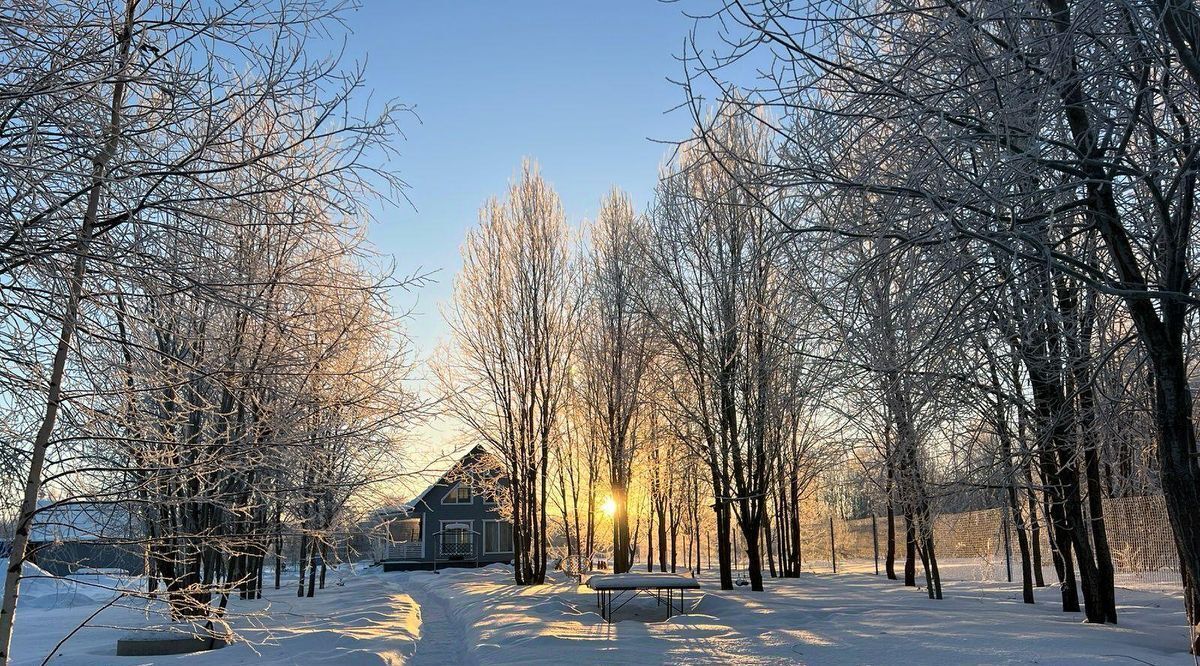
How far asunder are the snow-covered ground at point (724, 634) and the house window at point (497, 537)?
2800 centimetres

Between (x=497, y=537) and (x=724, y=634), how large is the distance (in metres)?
35.8

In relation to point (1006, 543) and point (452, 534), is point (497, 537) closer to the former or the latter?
point (452, 534)

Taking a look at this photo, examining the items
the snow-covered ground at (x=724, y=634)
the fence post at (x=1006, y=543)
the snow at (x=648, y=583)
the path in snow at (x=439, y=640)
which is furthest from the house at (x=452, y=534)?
the snow at (x=648, y=583)

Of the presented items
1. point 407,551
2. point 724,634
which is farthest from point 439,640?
point 407,551

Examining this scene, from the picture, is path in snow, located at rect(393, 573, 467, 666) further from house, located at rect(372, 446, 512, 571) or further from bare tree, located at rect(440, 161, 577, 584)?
house, located at rect(372, 446, 512, 571)

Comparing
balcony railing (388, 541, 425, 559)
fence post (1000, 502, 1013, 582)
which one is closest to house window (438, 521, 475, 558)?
balcony railing (388, 541, 425, 559)

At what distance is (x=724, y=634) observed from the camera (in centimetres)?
1112

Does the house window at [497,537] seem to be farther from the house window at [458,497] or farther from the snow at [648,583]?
the snow at [648,583]

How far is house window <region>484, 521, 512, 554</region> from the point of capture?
4503 centimetres

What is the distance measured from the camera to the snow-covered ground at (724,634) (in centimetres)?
813

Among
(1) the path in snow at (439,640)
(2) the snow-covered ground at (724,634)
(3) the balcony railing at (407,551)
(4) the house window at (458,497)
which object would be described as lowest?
(3) the balcony railing at (407,551)

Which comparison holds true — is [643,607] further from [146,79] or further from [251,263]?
[146,79]

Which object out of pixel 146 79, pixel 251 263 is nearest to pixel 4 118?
pixel 146 79

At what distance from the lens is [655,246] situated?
19.6 meters
